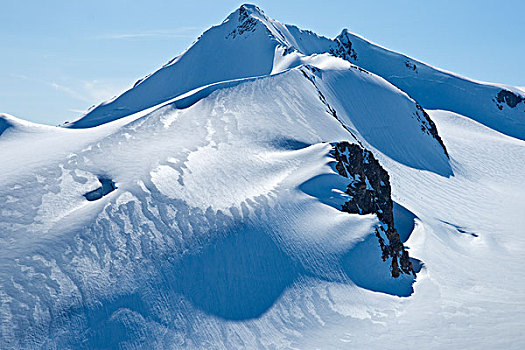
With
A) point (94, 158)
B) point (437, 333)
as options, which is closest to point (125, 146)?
point (94, 158)

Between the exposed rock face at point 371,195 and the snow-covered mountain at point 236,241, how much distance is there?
107 millimetres

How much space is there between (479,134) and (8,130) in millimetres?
54253

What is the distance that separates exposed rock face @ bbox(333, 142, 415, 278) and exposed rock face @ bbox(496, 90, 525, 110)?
202 ft

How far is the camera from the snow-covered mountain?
1205 centimetres

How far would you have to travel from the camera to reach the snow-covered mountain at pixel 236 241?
12.0 m

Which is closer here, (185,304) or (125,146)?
(185,304)

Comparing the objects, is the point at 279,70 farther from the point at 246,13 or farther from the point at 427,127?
the point at 246,13

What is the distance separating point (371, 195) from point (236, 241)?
8.34 metres

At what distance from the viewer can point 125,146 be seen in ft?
63.5

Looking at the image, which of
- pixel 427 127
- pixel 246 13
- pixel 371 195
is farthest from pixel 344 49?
pixel 371 195

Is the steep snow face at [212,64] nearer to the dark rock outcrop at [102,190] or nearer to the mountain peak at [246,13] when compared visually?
the mountain peak at [246,13]

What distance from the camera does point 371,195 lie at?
Answer: 20672 millimetres

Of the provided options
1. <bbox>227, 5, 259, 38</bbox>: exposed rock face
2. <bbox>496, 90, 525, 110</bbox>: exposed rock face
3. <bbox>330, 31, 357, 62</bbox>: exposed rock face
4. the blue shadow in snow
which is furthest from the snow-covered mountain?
<bbox>330, 31, 357, 62</bbox>: exposed rock face

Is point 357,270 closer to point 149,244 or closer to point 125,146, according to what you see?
point 149,244
